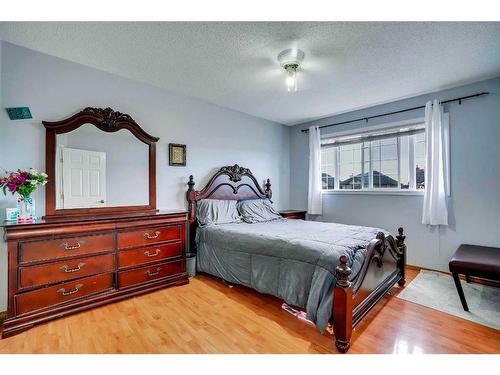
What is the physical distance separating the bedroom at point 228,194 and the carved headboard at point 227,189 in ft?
0.10

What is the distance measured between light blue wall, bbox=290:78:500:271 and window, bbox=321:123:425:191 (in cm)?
21

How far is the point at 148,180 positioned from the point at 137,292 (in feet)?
4.27

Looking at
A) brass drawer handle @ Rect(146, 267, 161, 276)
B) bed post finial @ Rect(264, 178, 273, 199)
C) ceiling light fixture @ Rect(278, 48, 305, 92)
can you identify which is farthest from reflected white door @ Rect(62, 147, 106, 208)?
bed post finial @ Rect(264, 178, 273, 199)

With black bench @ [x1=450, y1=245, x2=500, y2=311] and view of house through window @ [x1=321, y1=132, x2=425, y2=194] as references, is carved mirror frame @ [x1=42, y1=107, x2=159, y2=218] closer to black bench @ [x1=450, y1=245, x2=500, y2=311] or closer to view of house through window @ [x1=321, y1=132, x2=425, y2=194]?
view of house through window @ [x1=321, y1=132, x2=425, y2=194]

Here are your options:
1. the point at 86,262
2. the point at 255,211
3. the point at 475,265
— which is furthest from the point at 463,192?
the point at 86,262

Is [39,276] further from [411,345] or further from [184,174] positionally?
[411,345]

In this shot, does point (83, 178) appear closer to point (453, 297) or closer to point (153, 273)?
point (153, 273)

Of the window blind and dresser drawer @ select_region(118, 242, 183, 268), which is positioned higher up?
the window blind

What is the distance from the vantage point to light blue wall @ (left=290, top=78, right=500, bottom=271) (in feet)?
9.44

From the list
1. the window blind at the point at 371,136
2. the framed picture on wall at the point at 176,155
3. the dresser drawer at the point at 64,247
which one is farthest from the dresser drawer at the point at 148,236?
the window blind at the point at 371,136

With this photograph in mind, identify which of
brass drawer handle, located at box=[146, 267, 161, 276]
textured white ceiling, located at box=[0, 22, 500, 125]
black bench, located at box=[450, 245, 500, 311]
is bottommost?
brass drawer handle, located at box=[146, 267, 161, 276]

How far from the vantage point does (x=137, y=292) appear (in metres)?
2.50

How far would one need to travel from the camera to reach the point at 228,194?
12.6 feet

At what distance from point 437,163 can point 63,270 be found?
4.30m
